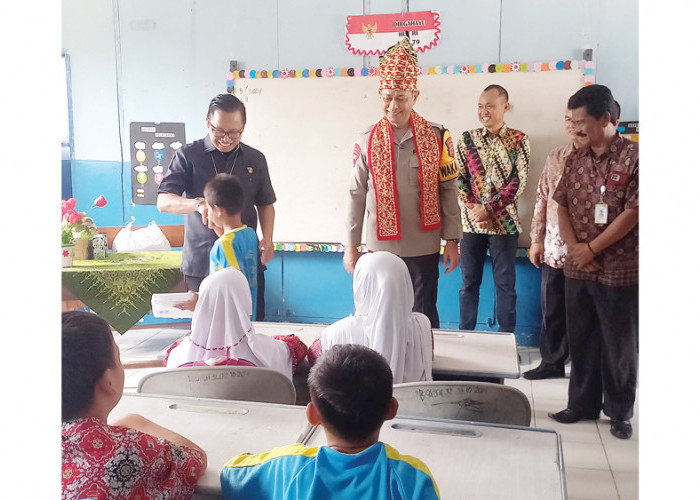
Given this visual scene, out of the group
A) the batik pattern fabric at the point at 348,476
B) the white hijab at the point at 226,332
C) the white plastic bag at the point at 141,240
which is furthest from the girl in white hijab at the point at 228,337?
the batik pattern fabric at the point at 348,476

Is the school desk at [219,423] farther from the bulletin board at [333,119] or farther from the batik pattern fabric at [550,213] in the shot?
the batik pattern fabric at [550,213]

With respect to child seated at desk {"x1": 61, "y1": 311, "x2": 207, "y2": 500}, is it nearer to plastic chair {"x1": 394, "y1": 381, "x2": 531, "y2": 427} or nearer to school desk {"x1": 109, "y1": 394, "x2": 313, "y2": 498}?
school desk {"x1": 109, "y1": 394, "x2": 313, "y2": 498}

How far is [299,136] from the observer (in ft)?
3.34

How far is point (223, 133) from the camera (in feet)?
3.30

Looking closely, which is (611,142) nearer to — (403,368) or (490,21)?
(490,21)

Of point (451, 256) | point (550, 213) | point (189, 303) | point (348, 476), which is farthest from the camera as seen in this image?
point (189, 303)

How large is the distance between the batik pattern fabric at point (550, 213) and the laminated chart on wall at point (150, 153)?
0.58m

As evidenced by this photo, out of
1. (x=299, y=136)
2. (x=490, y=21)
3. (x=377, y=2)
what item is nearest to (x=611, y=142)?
(x=490, y=21)

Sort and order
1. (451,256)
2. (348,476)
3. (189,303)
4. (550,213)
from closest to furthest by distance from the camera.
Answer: (348,476), (550,213), (451,256), (189,303)

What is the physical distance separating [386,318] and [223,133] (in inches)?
16.5

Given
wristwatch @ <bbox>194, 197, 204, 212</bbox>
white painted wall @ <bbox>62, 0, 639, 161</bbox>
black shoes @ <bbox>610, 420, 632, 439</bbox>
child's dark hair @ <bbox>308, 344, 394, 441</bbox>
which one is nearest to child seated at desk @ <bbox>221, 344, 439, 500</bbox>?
child's dark hair @ <bbox>308, 344, 394, 441</bbox>

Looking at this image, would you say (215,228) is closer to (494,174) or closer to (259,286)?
(259,286)

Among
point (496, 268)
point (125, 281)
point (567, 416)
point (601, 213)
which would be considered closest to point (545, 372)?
point (567, 416)

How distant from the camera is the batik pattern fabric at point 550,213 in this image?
0.86 metres
